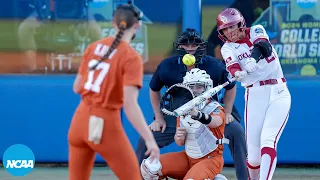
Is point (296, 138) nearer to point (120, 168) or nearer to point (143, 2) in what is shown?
point (143, 2)

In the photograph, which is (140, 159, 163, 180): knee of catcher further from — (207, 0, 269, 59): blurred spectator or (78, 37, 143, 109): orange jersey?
(207, 0, 269, 59): blurred spectator

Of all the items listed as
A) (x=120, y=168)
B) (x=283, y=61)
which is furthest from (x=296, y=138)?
(x=120, y=168)

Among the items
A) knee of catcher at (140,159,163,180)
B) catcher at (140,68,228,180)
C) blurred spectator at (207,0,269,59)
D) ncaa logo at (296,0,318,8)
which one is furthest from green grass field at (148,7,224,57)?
knee of catcher at (140,159,163,180)

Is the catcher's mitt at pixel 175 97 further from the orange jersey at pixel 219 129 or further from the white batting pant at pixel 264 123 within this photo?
the white batting pant at pixel 264 123

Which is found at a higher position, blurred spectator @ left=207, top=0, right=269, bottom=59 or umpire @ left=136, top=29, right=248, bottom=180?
blurred spectator @ left=207, top=0, right=269, bottom=59

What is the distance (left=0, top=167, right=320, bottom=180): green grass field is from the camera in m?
7.89

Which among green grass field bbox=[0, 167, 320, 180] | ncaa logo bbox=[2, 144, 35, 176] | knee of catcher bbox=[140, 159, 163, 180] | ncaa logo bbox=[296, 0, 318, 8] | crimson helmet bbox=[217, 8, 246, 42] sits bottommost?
green grass field bbox=[0, 167, 320, 180]

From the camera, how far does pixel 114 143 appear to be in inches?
204

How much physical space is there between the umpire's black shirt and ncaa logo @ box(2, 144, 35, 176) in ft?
5.81

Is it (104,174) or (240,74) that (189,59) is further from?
(104,174)

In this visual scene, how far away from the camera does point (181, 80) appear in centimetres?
694

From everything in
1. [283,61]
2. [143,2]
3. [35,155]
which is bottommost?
[35,155]

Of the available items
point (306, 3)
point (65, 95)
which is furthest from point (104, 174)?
point (306, 3)

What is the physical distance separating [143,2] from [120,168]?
3337 mm
